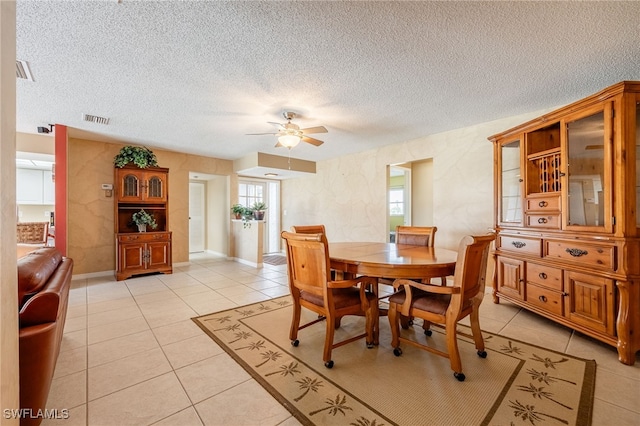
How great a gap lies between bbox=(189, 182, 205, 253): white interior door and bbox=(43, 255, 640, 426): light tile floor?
3593mm

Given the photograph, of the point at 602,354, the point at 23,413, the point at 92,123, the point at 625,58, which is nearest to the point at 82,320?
the point at 23,413

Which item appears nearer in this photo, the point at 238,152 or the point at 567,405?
the point at 567,405

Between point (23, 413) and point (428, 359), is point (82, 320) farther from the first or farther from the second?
point (428, 359)

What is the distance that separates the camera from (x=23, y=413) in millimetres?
1256

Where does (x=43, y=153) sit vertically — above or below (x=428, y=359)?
above

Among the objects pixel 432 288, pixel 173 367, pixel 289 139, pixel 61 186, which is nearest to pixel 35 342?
pixel 173 367

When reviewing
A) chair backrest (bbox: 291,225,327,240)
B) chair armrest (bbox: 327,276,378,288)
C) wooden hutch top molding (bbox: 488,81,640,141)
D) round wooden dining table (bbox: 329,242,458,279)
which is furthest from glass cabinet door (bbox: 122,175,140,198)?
wooden hutch top molding (bbox: 488,81,640,141)

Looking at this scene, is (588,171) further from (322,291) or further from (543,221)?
(322,291)

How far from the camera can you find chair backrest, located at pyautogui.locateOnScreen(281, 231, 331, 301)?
6.51ft

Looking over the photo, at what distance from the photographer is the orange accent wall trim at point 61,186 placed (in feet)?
12.5

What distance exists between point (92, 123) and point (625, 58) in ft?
19.3

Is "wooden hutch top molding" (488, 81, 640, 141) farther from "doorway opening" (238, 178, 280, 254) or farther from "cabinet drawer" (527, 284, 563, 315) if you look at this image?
"doorway opening" (238, 178, 280, 254)

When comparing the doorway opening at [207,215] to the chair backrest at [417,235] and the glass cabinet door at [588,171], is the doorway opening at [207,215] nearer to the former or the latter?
the chair backrest at [417,235]

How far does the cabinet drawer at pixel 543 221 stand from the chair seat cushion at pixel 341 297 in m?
1.94
